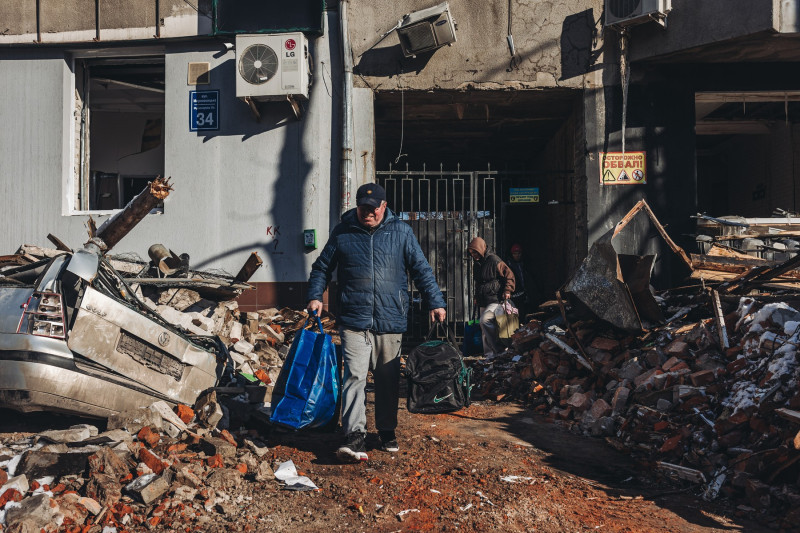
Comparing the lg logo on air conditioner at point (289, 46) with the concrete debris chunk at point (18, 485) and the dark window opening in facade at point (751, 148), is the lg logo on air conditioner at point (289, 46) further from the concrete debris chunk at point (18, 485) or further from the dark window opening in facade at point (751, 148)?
the concrete debris chunk at point (18, 485)

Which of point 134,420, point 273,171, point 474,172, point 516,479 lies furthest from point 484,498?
point 273,171

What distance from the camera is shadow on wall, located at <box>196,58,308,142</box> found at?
918 centimetres

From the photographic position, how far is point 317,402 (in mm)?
4777

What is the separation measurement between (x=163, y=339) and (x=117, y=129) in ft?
26.2

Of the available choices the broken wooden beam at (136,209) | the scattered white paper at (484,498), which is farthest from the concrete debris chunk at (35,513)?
the broken wooden beam at (136,209)

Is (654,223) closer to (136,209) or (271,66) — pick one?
(271,66)

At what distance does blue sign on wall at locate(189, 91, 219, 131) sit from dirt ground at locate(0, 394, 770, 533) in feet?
17.6

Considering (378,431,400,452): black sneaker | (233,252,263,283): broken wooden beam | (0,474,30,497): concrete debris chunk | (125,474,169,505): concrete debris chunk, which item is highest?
(233,252,263,283): broken wooden beam

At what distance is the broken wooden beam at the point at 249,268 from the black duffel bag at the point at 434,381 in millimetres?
3745

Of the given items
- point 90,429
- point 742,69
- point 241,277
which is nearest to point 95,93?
point 241,277

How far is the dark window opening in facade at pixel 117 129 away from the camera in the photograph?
9719 mm

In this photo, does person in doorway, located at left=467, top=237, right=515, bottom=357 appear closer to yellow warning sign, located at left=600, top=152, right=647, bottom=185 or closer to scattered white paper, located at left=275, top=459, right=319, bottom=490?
yellow warning sign, located at left=600, top=152, right=647, bottom=185

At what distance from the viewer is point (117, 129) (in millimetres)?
11664

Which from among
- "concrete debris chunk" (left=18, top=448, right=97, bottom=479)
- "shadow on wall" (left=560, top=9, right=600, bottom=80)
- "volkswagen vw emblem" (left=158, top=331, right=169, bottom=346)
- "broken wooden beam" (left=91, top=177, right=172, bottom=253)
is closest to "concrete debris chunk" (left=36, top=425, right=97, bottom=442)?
"concrete debris chunk" (left=18, top=448, right=97, bottom=479)
